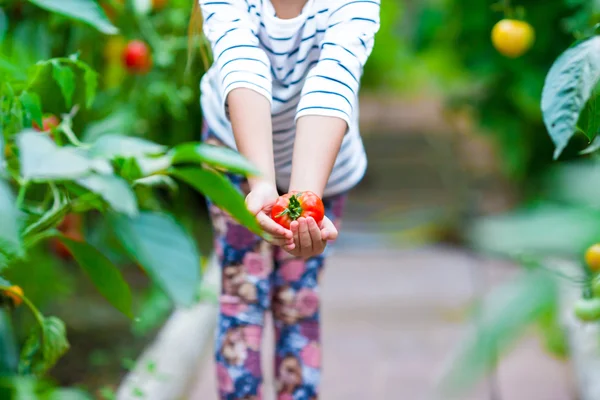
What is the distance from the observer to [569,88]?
38.6 inches

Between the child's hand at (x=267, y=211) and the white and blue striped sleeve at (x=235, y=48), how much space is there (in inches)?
6.9

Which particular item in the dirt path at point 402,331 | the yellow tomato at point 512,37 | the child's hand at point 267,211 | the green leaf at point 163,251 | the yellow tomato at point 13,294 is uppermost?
the yellow tomato at point 512,37

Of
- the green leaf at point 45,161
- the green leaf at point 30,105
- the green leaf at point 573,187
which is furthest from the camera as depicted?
the green leaf at point 30,105

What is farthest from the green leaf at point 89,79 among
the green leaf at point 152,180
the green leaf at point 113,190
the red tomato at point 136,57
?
the red tomato at point 136,57

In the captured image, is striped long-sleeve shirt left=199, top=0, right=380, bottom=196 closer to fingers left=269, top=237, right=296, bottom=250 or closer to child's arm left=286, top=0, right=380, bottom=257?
child's arm left=286, top=0, right=380, bottom=257

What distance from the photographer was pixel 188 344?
2.25 m

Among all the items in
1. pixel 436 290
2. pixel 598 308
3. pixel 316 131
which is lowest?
pixel 436 290

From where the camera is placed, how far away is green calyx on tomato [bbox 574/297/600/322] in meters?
1.25

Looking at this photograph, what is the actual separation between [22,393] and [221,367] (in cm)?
90

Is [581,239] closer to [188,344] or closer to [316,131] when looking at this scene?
[316,131]

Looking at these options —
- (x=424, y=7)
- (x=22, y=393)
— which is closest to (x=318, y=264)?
(x=22, y=393)

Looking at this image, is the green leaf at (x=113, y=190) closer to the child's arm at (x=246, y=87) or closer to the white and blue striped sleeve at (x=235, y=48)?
the child's arm at (x=246, y=87)

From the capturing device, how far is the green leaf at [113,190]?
71 cm

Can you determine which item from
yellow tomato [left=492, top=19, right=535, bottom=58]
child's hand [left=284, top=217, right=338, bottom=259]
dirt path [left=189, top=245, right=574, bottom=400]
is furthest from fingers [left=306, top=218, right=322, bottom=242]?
dirt path [left=189, top=245, right=574, bottom=400]
